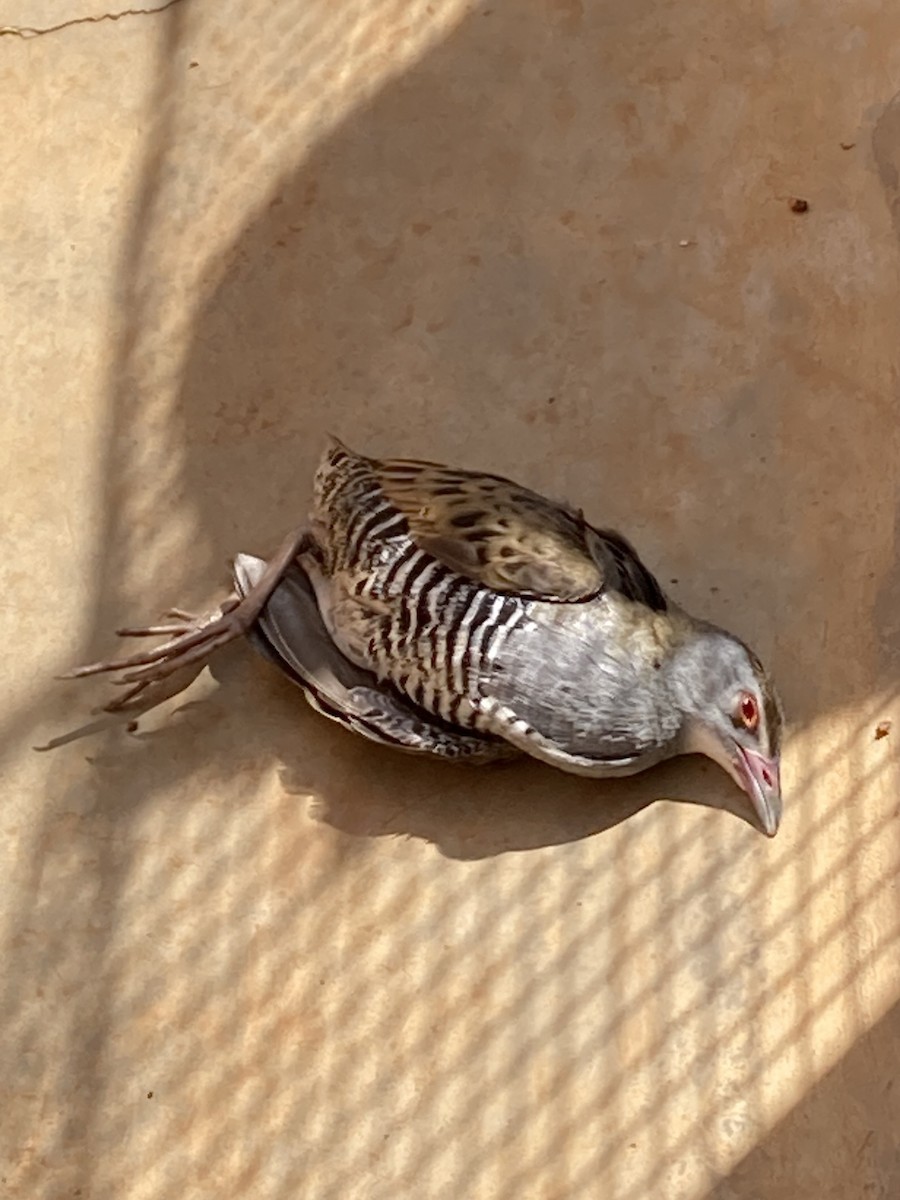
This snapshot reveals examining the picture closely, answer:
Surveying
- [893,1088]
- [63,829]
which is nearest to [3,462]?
[63,829]

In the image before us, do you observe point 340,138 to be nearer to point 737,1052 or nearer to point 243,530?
point 243,530

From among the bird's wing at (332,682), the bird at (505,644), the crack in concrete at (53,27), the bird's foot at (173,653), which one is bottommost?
the bird's foot at (173,653)

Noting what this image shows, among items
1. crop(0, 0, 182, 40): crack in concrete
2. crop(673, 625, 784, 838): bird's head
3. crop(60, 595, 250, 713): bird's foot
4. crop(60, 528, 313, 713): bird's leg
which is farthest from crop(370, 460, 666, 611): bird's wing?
crop(0, 0, 182, 40): crack in concrete

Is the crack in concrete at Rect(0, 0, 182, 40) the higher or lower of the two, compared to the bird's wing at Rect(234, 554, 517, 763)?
higher

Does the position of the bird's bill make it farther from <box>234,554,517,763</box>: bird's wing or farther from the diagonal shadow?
<box>234,554,517,763</box>: bird's wing

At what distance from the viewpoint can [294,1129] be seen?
2594mm

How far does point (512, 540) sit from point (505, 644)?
19 cm

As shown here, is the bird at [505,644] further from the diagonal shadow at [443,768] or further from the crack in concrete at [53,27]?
the crack in concrete at [53,27]

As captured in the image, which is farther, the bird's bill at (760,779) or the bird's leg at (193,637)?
the bird's leg at (193,637)

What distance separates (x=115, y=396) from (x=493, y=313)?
33.3 inches

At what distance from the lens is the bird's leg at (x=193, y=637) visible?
2896mm

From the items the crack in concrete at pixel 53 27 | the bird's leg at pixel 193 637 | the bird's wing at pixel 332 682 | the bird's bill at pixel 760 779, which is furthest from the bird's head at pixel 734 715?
the crack in concrete at pixel 53 27

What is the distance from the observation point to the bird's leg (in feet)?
9.50

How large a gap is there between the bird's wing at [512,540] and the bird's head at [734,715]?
0.15 metres
